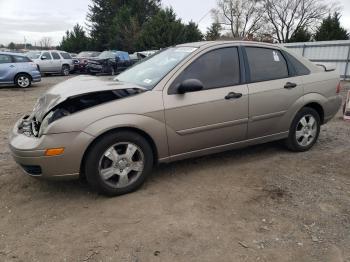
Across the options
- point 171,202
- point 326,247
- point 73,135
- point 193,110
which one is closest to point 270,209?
point 326,247

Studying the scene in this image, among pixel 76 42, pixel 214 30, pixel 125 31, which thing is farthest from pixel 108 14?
pixel 214 30

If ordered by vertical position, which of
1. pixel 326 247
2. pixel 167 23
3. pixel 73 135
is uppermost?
pixel 167 23

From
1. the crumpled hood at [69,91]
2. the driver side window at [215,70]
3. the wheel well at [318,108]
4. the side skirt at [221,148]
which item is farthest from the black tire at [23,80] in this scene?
the wheel well at [318,108]

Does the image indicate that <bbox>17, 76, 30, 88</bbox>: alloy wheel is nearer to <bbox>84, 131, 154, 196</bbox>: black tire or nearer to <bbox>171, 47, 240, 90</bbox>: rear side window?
<bbox>171, 47, 240, 90</bbox>: rear side window

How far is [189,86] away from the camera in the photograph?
12.8ft

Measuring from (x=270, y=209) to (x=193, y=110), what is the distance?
4.52 ft

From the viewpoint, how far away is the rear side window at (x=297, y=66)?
16.4 feet

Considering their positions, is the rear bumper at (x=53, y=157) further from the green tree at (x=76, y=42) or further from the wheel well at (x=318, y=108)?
the green tree at (x=76, y=42)

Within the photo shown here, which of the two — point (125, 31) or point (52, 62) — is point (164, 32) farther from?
point (52, 62)

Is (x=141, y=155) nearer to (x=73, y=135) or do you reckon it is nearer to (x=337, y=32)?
(x=73, y=135)

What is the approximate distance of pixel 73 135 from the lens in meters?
3.46

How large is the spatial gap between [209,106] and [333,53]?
15.9 m

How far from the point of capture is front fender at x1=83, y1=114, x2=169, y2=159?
3531mm

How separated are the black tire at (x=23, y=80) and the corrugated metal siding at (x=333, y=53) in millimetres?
14120
